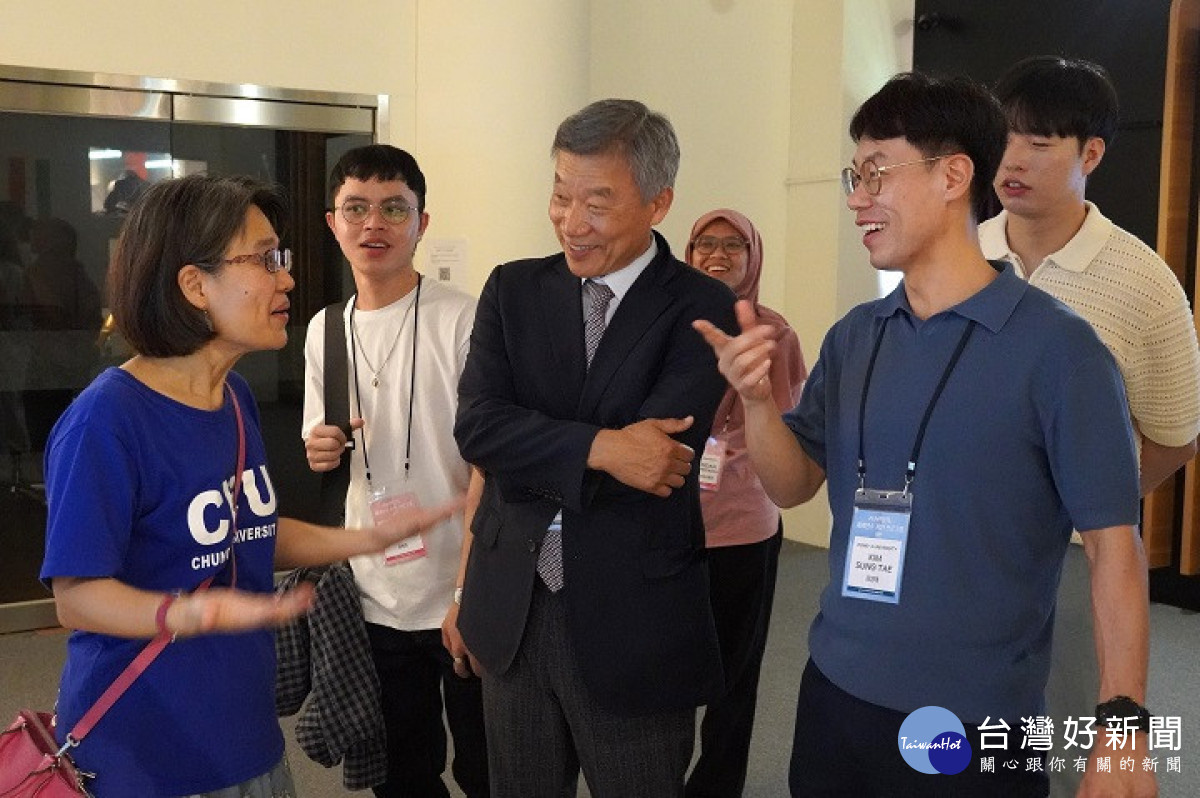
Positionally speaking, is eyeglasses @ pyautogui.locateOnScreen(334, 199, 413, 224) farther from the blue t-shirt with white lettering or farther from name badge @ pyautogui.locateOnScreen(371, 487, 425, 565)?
the blue t-shirt with white lettering

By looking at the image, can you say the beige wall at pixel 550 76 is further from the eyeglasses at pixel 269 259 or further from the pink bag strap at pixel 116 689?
the pink bag strap at pixel 116 689

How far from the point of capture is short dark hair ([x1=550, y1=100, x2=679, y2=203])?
2377mm

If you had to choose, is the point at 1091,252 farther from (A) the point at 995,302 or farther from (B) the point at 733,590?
(B) the point at 733,590

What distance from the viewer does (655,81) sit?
25.5ft

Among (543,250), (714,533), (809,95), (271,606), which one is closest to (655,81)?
(809,95)

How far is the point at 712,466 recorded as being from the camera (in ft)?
11.9

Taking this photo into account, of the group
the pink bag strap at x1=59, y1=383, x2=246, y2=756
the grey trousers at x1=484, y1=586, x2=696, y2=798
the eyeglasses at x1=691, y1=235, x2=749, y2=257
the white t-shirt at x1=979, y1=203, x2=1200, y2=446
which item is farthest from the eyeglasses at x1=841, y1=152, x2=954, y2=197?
the eyeglasses at x1=691, y1=235, x2=749, y2=257

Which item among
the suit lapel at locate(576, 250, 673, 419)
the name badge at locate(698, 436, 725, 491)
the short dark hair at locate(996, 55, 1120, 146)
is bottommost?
the name badge at locate(698, 436, 725, 491)

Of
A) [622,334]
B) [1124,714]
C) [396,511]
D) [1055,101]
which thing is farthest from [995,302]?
[396,511]

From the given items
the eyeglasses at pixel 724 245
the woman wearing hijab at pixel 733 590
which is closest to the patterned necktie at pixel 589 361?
the woman wearing hijab at pixel 733 590

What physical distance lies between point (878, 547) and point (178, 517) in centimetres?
110

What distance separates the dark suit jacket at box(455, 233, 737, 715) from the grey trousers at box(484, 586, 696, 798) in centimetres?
6

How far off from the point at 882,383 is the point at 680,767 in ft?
3.03

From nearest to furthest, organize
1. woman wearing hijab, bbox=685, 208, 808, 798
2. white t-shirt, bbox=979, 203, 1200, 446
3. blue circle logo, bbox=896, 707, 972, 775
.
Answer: blue circle logo, bbox=896, 707, 972, 775 → white t-shirt, bbox=979, 203, 1200, 446 → woman wearing hijab, bbox=685, 208, 808, 798
